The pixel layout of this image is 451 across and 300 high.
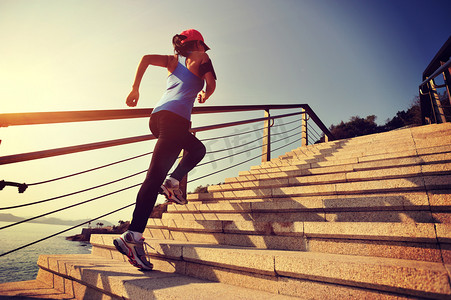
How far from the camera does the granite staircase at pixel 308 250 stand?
1.13 meters

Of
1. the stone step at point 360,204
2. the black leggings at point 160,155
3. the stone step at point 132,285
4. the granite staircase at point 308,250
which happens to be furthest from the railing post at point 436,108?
the stone step at point 132,285

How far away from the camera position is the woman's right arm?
6.09 feet

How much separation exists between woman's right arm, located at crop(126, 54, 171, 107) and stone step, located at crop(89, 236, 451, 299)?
3.88 feet

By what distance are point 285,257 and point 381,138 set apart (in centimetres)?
425

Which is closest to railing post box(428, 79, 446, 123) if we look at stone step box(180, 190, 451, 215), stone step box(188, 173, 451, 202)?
stone step box(188, 173, 451, 202)

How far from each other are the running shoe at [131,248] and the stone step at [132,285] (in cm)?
7

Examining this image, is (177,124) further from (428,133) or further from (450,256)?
(428,133)

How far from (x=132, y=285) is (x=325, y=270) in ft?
3.34

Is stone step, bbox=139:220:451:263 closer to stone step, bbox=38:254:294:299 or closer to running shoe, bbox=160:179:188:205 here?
running shoe, bbox=160:179:188:205

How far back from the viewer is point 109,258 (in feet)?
7.39

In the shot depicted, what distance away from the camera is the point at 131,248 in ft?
5.24

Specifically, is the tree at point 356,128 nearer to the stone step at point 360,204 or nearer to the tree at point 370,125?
the tree at point 370,125

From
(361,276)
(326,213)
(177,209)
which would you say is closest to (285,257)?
(361,276)

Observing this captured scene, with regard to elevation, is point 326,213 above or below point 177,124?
below
